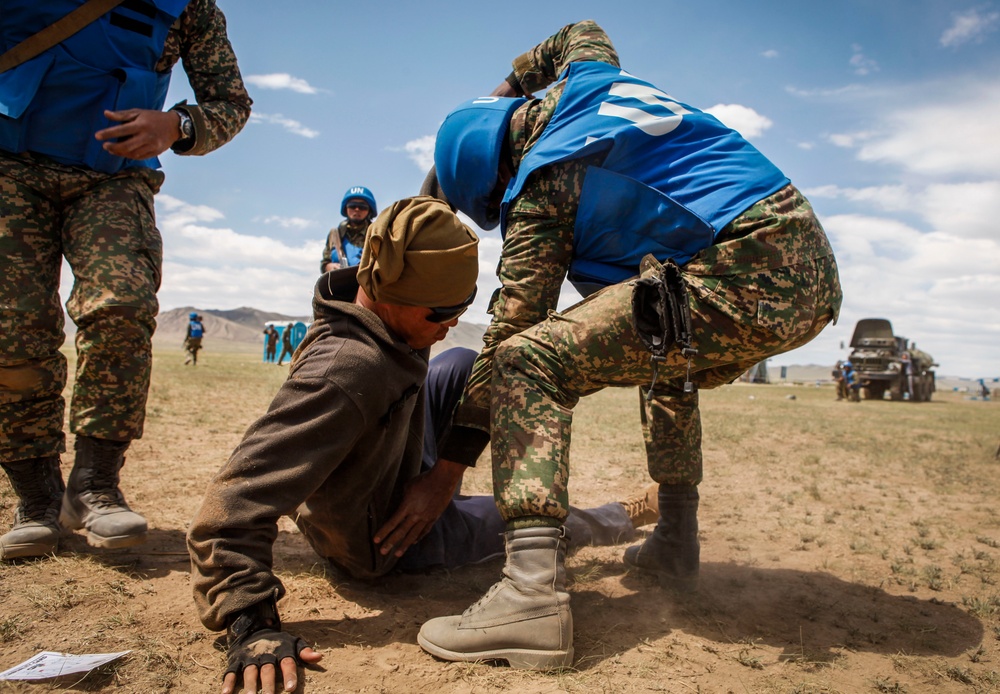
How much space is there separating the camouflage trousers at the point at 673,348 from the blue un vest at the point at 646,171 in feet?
0.31

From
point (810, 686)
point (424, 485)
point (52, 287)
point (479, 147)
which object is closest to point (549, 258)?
point (479, 147)

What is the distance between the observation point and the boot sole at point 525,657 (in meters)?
1.72

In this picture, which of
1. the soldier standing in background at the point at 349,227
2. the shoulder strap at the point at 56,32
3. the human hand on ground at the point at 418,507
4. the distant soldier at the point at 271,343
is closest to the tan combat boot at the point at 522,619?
the human hand on ground at the point at 418,507

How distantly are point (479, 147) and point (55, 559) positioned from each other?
204 centimetres

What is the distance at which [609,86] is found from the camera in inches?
86.4

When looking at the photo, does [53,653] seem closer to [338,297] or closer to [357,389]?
[357,389]

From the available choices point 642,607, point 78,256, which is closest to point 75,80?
point 78,256

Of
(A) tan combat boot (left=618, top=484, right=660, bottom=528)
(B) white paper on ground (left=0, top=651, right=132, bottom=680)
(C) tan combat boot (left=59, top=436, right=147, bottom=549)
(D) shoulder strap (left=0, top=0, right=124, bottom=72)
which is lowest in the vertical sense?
(B) white paper on ground (left=0, top=651, right=132, bottom=680)

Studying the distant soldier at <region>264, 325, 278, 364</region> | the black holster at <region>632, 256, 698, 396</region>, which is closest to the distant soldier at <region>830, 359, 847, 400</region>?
the black holster at <region>632, 256, 698, 396</region>

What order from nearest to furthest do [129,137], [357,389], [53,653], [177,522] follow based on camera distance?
[53,653], [357,389], [129,137], [177,522]

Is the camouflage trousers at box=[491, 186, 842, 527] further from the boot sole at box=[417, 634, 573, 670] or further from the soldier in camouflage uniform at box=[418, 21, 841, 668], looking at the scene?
the boot sole at box=[417, 634, 573, 670]

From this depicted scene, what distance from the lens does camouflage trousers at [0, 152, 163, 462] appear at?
7.82ft

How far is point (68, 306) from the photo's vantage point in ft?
7.85

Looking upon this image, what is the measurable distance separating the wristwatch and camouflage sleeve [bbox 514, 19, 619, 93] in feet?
4.46
